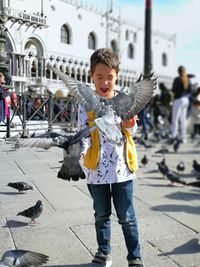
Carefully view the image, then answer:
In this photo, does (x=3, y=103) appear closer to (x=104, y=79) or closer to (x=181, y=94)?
(x=104, y=79)

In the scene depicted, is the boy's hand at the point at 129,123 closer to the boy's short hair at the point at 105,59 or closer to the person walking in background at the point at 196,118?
the boy's short hair at the point at 105,59

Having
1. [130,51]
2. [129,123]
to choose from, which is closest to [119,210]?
[129,123]

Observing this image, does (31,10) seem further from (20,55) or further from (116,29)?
(116,29)

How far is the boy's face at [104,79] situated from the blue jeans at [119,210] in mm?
642

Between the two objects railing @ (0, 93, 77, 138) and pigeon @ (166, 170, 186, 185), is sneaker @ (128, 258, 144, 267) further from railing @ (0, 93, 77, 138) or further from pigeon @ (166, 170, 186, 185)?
pigeon @ (166, 170, 186, 185)

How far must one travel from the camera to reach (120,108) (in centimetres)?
265

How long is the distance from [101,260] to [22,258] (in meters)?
0.57

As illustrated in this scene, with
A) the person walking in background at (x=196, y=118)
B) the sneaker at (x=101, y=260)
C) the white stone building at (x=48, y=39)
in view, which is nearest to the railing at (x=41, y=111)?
the white stone building at (x=48, y=39)

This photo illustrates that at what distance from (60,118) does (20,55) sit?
2.21 meters

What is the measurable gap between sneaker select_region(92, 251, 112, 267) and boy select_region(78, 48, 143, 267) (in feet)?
0.54

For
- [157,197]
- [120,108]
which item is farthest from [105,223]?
[157,197]

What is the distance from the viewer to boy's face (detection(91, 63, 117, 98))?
267 cm

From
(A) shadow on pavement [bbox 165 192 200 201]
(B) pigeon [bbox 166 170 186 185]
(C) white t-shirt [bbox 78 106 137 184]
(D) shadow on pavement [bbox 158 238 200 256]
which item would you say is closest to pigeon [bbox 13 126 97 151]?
(C) white t-shirt [bbox 78 106 137 184]

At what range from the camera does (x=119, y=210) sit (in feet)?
9.12
